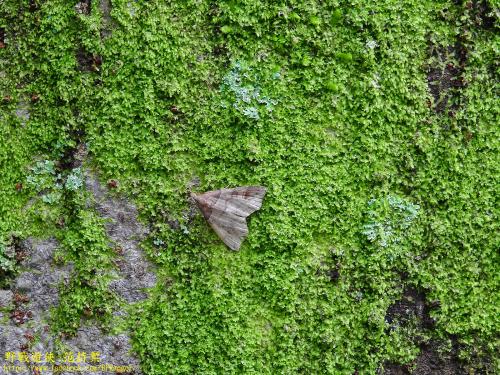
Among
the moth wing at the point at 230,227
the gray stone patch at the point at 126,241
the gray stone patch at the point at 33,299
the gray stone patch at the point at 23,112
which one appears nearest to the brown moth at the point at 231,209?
the moth wing at the point at 230,227

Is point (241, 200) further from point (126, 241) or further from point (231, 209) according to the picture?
point (126, 241)

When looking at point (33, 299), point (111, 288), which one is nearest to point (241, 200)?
point (111, 288)

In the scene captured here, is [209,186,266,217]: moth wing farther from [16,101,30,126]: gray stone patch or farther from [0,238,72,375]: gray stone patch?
[16,101,30,126]: gray stone patch

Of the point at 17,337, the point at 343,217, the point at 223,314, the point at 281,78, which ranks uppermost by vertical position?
the point at 281,78

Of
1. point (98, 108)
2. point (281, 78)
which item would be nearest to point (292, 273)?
point (281, 78)

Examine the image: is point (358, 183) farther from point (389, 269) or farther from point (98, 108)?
point (98, 108)
